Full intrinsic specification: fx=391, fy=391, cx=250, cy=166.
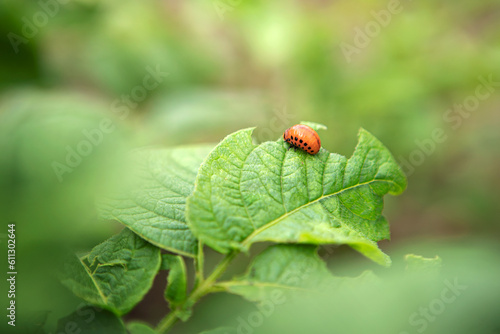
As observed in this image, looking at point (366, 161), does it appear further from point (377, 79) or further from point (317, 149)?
point (377, 79)

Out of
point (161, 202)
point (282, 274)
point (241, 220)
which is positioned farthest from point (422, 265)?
point (161, 202)

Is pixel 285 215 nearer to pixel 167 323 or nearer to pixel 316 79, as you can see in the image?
pixel 167 323

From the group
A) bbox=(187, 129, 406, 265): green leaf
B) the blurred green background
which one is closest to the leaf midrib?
bbox=(187, 129, 406, 265): green leaf

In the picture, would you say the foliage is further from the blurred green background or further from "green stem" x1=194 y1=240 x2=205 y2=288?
the blurred green background

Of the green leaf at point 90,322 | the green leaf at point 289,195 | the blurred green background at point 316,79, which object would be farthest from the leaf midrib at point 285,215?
the blurred green background at point 316,79

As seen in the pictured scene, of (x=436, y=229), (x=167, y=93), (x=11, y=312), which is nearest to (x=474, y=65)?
(x=436, y=229)

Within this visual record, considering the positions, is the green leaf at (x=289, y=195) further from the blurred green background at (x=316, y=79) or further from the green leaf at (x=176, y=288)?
the blurred green background at (x=316, y=79)
